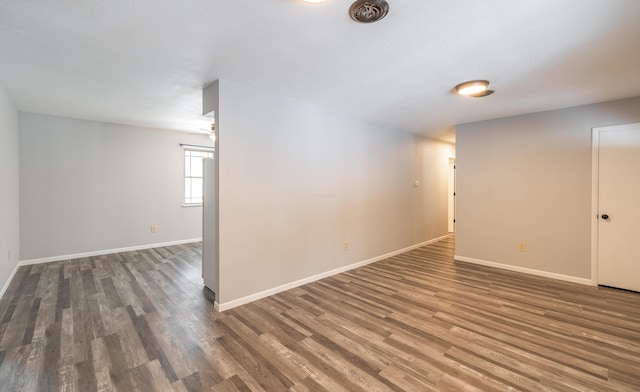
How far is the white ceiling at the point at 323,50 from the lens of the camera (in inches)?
68.4

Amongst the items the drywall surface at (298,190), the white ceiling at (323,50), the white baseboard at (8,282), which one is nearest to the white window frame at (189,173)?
the white ceiling at (323,50)

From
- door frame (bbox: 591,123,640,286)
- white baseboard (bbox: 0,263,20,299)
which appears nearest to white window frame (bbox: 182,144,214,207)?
white baseboard (bbox: 0,263,20,299)

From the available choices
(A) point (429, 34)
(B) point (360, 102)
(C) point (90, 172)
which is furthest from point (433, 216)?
(C) point (90, 172)

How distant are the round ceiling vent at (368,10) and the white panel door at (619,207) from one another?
150 inches

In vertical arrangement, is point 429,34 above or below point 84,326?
above

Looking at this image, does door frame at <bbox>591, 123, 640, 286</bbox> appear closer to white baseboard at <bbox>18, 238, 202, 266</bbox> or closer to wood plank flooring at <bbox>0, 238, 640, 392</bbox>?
wood plank flooring at <bbox>0, 238, 640, 392</bbox>

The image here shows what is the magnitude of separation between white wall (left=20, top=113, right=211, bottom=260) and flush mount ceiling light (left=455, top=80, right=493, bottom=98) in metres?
5.40

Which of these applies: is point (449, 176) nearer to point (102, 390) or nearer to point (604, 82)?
point (604, 82)

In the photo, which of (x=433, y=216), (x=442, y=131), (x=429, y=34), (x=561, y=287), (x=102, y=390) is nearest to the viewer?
(x=102, y=390)

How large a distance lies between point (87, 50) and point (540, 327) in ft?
15.3

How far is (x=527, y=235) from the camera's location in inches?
163

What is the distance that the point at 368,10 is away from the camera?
1698mm

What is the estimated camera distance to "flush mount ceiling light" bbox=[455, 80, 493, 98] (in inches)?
111

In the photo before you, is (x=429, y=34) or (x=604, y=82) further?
(x=604, y=82)
